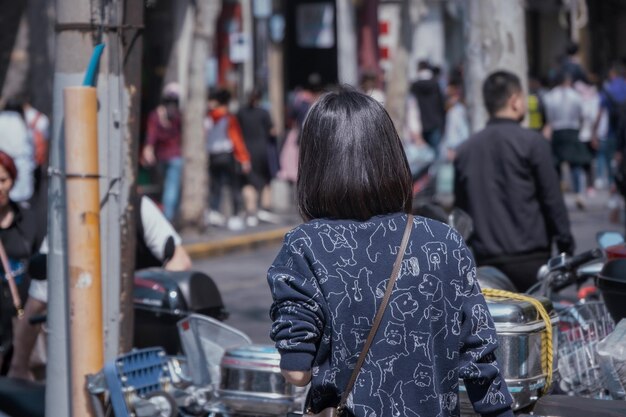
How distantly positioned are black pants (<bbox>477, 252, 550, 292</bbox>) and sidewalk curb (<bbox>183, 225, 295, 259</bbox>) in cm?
879

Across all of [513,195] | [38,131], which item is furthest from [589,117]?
[513,195]

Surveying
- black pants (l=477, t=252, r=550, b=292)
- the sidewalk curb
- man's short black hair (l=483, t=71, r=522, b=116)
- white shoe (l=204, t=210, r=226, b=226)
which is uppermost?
man's short black hair (l=483, t=71, r=522, b=116)

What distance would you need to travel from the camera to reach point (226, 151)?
18.2 meters

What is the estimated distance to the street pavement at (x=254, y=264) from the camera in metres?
10.2

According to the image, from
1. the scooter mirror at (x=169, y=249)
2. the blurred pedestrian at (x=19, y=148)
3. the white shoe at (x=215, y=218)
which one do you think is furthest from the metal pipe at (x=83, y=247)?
the white shoe at (x=215, y=218)

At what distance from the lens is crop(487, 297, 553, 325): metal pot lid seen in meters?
3.98

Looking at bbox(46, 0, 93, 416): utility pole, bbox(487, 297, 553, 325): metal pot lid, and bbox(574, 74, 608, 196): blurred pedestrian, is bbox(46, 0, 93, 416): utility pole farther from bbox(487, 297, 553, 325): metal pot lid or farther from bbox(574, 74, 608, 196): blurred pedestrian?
bbox(574, 74, 608, 196): blurred pedestrian

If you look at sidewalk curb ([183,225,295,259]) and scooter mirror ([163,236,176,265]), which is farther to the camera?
sidewalk curb ([183,225,295,259])

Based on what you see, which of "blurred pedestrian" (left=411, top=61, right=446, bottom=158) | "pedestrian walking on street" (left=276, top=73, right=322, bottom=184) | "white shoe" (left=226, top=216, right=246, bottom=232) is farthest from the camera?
"blurred pedestrian" (left=411, top=61, right=446, bottom=158)

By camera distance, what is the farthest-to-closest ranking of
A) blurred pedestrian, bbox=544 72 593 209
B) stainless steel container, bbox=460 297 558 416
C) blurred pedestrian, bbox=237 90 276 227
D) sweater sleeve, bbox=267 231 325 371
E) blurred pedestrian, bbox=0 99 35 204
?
blurred pedestrian, bbox=544 72 593 209 < blurred pedestrian, bbox=237 90 276 227 < blurred pedestrian, bbox=0 99 35 204 < stainless steel container, bbox=460 297 558 416 < sweater sleeve, bbox=267 231 325 371

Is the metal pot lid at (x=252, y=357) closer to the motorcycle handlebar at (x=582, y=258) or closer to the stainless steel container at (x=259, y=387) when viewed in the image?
the stainless steel container at (x=259, y=387)

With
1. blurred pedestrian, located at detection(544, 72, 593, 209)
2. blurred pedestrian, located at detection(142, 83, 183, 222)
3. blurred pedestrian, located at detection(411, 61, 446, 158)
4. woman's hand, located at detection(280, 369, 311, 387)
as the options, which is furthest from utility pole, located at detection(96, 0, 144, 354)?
blurred pedestrian, located at detection(411, 61, 446, 158)

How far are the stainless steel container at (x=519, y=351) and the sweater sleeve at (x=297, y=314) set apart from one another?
3.36ft

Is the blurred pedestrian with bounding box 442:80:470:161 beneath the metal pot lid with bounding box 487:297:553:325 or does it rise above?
beneath
